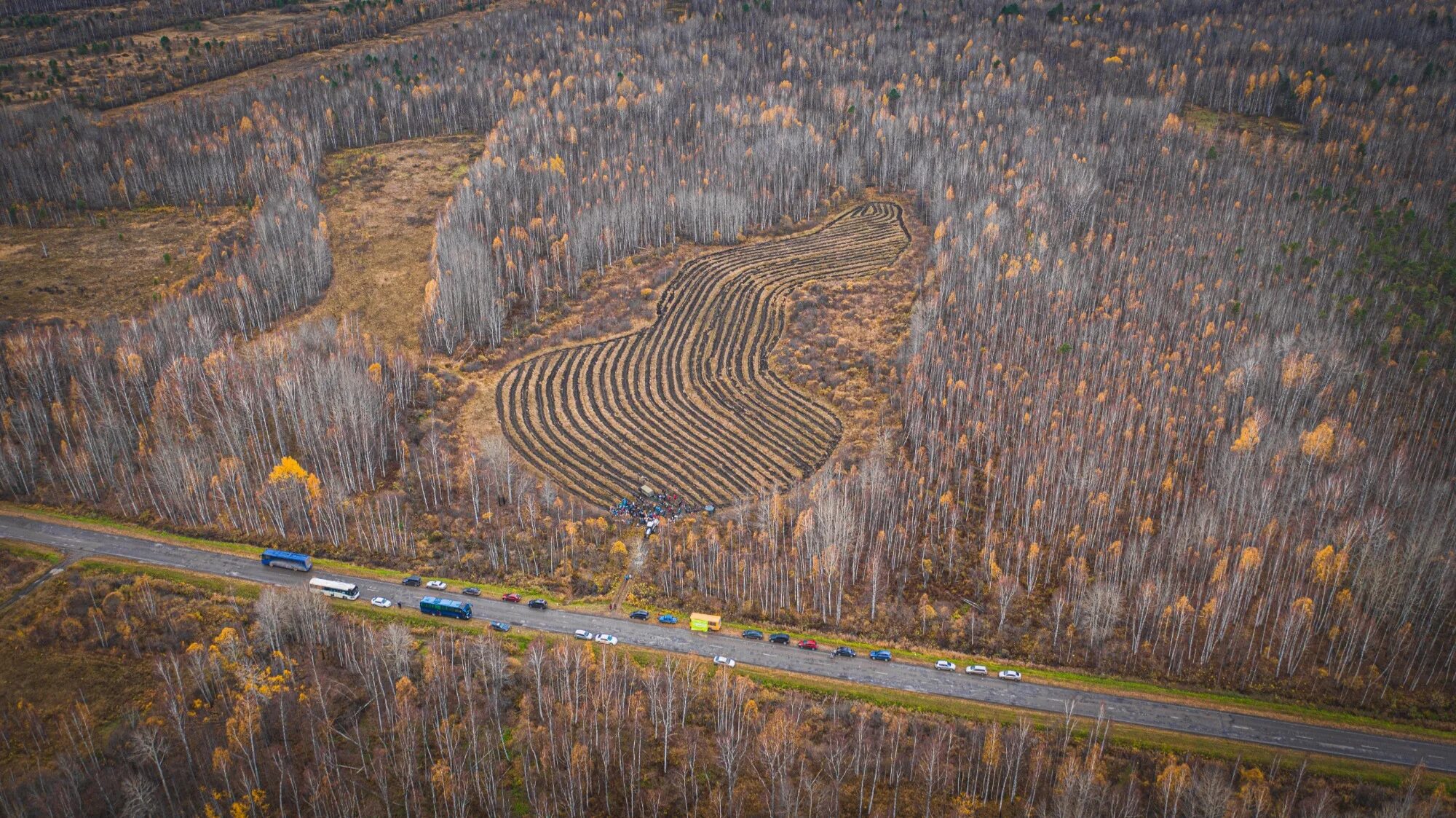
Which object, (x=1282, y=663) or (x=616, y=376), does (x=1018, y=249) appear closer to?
(x=616, y=376)

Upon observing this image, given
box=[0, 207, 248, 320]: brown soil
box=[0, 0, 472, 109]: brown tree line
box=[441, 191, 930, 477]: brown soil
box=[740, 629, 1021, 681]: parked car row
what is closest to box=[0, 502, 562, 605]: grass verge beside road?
box=[740, 629, 1021, 681]: parked car row

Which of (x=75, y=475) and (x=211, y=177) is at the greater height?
(x=211, y=177)

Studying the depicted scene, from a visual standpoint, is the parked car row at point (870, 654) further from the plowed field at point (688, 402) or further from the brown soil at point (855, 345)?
the brown soil at point (855, 345)

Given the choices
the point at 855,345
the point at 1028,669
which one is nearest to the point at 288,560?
the point at 1028,669

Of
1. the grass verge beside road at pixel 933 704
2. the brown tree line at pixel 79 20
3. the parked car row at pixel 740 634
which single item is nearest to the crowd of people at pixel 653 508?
the parked car row at pixel 740 634

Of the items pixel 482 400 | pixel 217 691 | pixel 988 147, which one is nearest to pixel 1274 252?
pixel 988 147

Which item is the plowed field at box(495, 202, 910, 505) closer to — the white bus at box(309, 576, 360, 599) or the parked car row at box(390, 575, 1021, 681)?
the parked car row at box(390, 575, 1021, 681)
